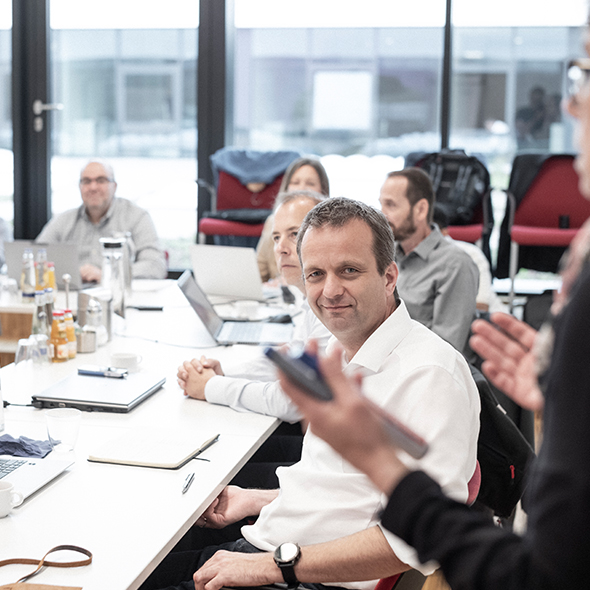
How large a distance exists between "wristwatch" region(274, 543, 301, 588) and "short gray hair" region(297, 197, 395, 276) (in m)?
0.57

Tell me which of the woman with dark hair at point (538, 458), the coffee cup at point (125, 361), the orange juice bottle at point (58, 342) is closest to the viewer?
the woman with dark hair at point (538, 458)

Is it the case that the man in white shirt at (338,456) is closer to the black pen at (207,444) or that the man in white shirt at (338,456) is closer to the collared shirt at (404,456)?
the collared shirt at (404,456)

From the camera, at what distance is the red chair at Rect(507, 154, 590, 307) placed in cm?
548

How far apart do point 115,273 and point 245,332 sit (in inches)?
22.7

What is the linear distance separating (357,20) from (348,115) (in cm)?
76

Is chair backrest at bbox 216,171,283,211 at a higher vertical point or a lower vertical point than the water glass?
higher

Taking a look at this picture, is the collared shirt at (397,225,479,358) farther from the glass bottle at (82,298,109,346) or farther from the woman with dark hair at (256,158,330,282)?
the glass bottle at (82,298,109,346)

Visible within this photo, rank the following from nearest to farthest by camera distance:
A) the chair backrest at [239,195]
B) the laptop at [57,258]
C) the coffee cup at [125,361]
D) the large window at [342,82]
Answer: the coffee cup at [125,361] < the laptop at [57,258] < the chair backrest at [239,195] < the large window at [342,82]

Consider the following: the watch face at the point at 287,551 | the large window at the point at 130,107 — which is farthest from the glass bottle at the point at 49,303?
the large window at the point at 130,107

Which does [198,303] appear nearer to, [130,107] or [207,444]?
[207,444]

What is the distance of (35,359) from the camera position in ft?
7.63

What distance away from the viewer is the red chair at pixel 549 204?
5484mm

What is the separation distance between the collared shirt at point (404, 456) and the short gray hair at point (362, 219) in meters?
0.11

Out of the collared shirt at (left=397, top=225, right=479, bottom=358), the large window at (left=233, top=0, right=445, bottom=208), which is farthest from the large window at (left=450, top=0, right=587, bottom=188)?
the collared shirt at (left=397, top=225, right=479, bottom=358)
